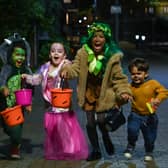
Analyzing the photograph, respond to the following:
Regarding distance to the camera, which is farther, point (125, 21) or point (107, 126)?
point (125, 21)

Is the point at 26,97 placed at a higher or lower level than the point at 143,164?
higher

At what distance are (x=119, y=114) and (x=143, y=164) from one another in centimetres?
68

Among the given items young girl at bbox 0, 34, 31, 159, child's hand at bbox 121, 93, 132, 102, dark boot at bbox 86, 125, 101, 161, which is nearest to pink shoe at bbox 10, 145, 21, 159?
young girl at bbox 0, 34, 31, 159

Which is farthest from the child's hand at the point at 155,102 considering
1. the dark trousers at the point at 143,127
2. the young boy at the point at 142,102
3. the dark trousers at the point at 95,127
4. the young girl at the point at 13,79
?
the young girl at the point at 13,79

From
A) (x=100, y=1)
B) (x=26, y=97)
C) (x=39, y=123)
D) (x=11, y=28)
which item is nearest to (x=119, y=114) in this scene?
(x=26, y=97)

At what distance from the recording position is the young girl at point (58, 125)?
785cm

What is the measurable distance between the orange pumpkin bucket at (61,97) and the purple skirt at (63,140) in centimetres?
18

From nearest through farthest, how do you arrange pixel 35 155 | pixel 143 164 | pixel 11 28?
pixel 143 164
pixel 35 155
pixel 11 28

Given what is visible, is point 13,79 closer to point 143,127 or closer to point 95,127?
point 95,127

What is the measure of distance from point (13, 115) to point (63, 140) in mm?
707

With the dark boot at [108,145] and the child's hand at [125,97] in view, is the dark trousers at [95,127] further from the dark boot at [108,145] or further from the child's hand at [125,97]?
the child's hand at [125,97]

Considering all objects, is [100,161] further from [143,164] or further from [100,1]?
[100,1]

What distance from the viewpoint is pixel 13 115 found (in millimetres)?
7762

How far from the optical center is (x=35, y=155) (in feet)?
→ 26.9
